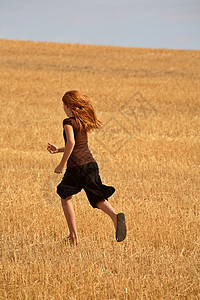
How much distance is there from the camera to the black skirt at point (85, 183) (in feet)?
16.6

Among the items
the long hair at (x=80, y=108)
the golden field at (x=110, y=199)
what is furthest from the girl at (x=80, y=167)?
the golden field at (x=110, y=199)

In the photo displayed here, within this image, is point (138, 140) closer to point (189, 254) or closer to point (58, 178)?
point (58, 178)

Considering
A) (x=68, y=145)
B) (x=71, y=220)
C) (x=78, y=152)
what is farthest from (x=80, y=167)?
(x=71, y=220)

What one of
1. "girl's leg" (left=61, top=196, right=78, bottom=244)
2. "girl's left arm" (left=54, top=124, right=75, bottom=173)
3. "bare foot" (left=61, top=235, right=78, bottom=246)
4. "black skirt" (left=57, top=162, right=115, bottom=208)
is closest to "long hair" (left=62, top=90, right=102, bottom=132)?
"girl's left arm" (left=54, top=124, right=75, bottom=173)

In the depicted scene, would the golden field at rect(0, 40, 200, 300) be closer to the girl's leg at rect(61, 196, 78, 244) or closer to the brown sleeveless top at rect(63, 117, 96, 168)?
the girl's leg at rect(61, 196, 78, 244)

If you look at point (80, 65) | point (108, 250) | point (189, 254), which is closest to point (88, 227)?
point (108, 250)

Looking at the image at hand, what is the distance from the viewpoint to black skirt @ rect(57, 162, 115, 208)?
5.07 m

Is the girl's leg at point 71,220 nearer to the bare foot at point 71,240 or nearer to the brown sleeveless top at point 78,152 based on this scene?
the bare foot at point 71,240

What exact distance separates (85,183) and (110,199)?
2076 mm

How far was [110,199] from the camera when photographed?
7.12 meters

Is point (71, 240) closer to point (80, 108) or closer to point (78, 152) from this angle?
point (78, 152)

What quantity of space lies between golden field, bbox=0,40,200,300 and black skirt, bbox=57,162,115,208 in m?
0.53

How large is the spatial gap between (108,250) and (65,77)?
21331 mm

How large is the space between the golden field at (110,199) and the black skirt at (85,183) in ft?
1.75
